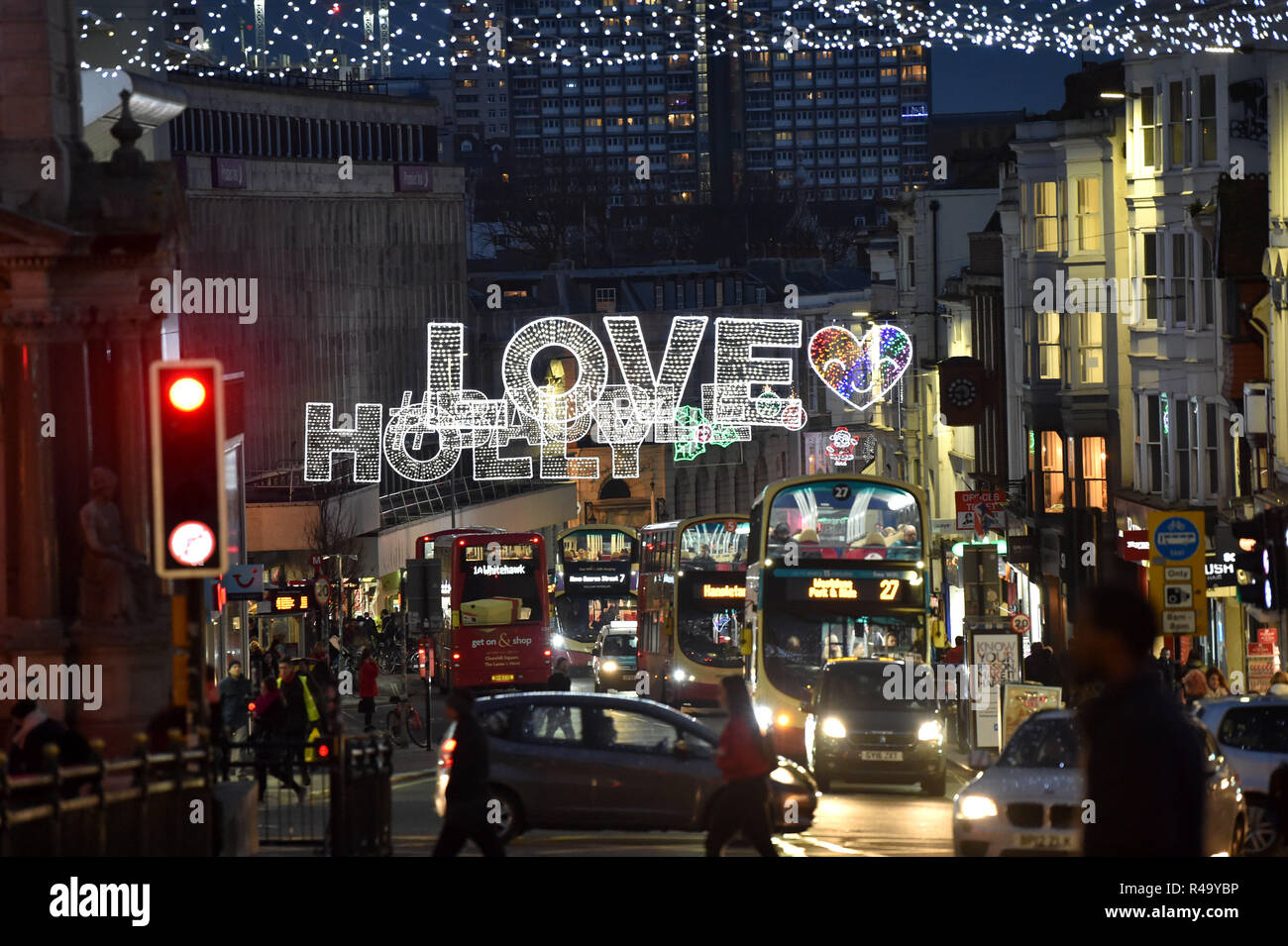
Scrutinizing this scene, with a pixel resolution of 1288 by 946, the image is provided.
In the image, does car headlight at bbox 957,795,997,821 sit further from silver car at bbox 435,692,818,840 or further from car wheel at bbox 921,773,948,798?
car wheel at bbox 921,773,948,798

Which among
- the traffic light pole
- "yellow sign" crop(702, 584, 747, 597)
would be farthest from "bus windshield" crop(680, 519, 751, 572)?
the traffic light pole

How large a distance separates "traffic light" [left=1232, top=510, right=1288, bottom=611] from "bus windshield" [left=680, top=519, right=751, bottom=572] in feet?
46.2

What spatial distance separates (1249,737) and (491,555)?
3184cm

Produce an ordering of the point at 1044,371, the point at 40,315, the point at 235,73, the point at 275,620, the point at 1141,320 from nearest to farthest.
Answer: the point at 40,315, the point at 1141,320, the point at 1044,371, the point at 275,620, the point at 235,73

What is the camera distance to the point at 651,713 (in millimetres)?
21297

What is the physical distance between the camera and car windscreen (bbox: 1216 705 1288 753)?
2055 centimetres

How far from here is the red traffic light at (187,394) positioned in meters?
11.0

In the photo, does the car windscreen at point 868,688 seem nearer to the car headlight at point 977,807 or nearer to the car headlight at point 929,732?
the car headlight at point 929,732

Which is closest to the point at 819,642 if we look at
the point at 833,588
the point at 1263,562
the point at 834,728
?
the point at 833,588

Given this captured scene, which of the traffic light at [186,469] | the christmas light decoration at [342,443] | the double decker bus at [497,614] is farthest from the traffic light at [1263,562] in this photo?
the christmas light decoration at [342,443]
